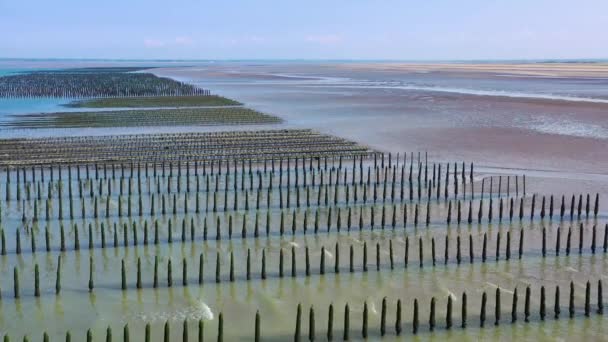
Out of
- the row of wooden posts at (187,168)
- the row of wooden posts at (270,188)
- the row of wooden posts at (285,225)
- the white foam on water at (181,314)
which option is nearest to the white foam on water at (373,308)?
the white foam on water at (181,314)

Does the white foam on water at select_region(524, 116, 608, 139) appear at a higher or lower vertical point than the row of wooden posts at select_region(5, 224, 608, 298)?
higher

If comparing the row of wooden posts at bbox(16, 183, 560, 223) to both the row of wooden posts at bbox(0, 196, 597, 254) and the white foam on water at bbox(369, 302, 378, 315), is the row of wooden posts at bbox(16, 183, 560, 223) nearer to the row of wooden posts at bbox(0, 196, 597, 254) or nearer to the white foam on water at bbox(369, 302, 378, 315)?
the row of wooden posts at bbox(0, 196, 597, 254)

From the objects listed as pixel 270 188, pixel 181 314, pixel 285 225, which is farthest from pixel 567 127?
pixel 181 314

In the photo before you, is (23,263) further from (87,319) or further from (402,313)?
(402,313)

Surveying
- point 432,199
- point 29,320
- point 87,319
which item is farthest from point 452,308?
point 432,199

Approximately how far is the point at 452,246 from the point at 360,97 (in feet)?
236

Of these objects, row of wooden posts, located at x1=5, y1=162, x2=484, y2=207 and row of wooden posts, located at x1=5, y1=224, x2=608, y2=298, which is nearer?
row of wooden posts, located at x1=5, y1=224, x2=608, y2=298

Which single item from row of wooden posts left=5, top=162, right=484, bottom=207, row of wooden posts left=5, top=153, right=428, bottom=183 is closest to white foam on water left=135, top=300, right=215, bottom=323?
row of wooden posts left=5, top=162, right=484, bottom=207

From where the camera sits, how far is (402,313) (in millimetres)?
19594

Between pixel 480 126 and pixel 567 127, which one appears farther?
pixel 480 126

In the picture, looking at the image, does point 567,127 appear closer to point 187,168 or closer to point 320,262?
point 187,168

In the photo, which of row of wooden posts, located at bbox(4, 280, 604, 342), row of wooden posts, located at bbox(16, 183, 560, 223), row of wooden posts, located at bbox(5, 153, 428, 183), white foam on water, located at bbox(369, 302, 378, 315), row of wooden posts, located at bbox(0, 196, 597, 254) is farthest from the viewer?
row of wooden posts, located at bbox(5, 153, 428, 183)

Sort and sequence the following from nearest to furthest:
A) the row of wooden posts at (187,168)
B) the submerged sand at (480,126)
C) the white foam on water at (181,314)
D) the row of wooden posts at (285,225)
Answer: the white foam on water at (181,314), the row of wooden posts at (285,225), the row of wooden posts at (187,168), the submerged sand at (480,126)

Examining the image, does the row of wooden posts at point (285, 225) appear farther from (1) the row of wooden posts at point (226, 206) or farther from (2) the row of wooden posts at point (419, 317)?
(2) the row of wooden posts at point (419, 317)
